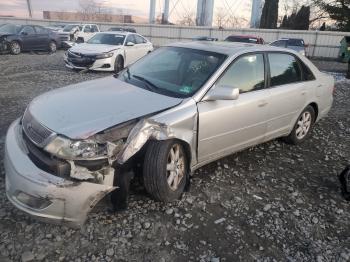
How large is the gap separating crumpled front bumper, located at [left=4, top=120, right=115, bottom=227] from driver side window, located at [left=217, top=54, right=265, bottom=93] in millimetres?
1902

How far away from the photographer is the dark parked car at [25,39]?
53.6 feet

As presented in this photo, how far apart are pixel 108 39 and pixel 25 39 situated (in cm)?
635

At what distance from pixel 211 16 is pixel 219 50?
4248cm

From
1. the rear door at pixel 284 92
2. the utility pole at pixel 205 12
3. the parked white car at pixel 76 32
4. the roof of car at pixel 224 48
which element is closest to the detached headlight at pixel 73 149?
the roof of car at pixel 224 48

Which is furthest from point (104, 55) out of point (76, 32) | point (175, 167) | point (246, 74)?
point (76, 32)

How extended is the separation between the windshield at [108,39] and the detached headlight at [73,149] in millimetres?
10468

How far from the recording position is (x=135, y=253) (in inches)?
116

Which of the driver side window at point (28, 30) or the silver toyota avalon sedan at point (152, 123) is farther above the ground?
the silver toyota avalon sedan at point (152, 123)

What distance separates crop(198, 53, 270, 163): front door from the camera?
3.79m

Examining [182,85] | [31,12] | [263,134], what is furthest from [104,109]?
[31,12]

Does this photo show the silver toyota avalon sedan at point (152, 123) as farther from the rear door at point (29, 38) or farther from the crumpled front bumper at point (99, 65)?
the rear door at point (29, 38)

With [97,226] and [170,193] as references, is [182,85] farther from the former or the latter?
[97,226]

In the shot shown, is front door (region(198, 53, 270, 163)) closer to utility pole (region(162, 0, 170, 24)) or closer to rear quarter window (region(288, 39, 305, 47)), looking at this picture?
rear quarter window (region(288, 39, 305, 47))

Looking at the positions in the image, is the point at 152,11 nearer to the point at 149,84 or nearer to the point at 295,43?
the point at 295,43
